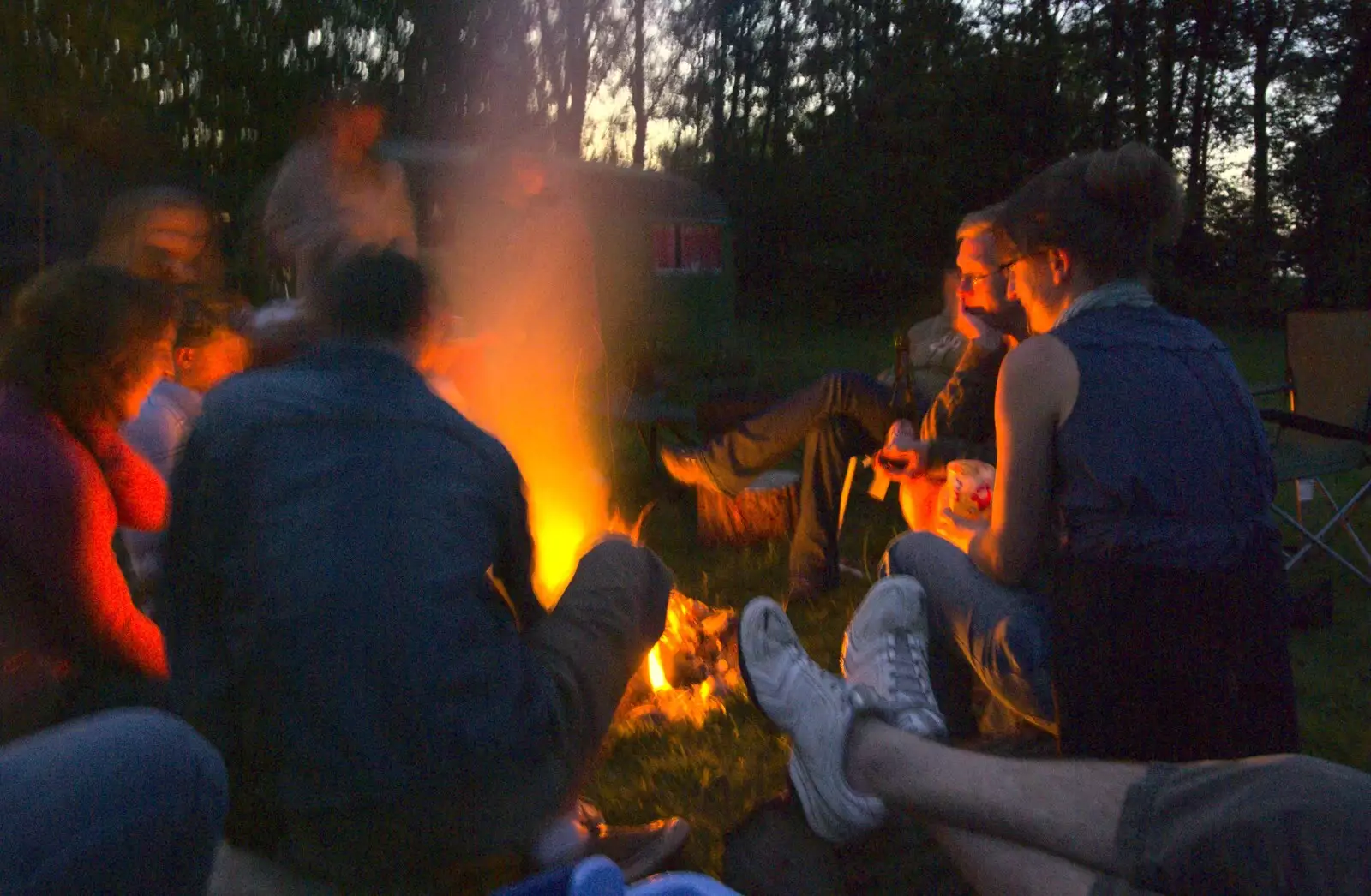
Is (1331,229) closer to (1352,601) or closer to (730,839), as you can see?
(1352,601)

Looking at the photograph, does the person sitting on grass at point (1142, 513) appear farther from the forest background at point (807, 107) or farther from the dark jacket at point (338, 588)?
the forest background at point (807, 107)

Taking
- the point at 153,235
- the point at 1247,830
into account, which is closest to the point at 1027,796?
the point at 1247,830

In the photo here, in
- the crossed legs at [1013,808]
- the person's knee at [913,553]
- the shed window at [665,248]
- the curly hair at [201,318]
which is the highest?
the shed window at [665,248]

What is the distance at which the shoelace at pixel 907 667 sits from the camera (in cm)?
215

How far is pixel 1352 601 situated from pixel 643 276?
8379mm

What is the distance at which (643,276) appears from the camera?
38.3 ft

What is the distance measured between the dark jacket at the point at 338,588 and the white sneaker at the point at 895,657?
0.78 m

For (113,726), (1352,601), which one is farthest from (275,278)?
(1352,601)

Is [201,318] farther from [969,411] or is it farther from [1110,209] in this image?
[1110,209]

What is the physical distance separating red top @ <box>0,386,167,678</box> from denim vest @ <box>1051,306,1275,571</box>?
5.43 feet

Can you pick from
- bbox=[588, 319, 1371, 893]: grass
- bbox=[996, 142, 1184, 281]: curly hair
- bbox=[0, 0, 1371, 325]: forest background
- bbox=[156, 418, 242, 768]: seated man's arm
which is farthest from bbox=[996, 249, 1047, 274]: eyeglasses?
bbox=[0, 0, 1371, 325]: forest background

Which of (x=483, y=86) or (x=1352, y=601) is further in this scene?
(x=483, y=86)

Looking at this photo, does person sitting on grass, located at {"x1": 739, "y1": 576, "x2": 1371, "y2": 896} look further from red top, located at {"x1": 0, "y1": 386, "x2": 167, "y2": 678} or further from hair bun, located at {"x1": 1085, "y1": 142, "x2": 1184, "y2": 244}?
red top, located at {"x1": 0, "y1": 386, "x2": 167, "y2": 678}

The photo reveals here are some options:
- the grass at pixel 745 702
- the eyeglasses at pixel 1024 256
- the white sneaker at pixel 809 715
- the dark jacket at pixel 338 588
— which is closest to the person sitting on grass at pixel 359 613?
the dark jacket at pixel 338 588
